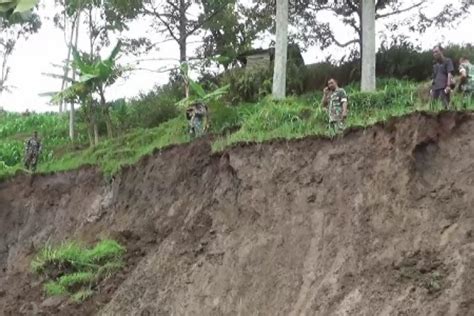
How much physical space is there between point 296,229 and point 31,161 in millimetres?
8209

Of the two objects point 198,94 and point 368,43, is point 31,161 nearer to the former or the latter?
point 198,94

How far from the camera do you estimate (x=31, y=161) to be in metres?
17.2

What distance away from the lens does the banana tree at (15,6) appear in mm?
3346

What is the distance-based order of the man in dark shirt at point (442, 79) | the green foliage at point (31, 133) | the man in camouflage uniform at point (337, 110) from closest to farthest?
the man in dark shirt at point (442, 79) < the man in camouflage uniform at point (337, 110) < the green foliage at point (31, 133)

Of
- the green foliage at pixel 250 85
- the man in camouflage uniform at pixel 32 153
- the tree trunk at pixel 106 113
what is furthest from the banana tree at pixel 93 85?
the green foliage at pixel 250 85

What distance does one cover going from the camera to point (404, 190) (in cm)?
1045

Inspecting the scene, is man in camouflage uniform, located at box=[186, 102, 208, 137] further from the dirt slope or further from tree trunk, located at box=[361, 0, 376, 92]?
tree trunk, located at box=[361, 0, 376, 92]

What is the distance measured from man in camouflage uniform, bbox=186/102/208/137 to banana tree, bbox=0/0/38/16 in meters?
11.0

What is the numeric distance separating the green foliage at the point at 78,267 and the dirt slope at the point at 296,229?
0.26 metres

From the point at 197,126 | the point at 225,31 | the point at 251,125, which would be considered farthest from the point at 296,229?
the point at 225,31

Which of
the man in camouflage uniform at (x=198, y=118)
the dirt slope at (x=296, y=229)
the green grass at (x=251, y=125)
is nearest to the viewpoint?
the dirt slope at (x=296, y=229)

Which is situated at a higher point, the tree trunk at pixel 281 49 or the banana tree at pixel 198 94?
the tree trunk at pixel 281 49

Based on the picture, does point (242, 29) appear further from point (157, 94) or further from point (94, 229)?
point (94, 229)

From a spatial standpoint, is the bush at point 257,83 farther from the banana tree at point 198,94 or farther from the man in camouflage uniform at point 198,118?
the man in camouflage uniform at point 198,118
